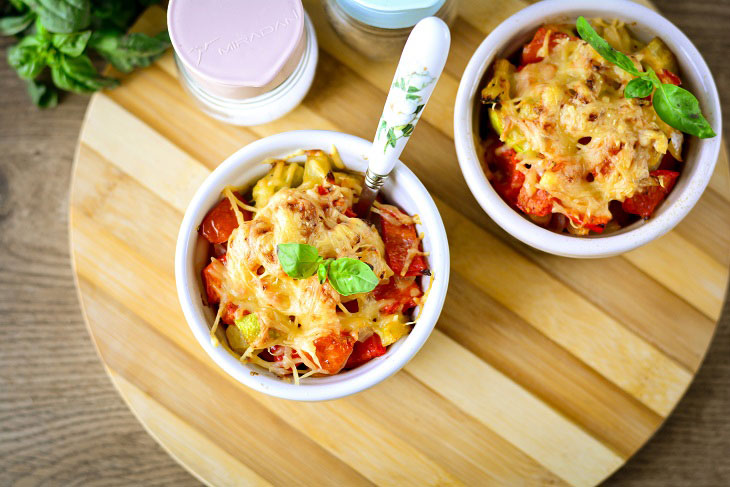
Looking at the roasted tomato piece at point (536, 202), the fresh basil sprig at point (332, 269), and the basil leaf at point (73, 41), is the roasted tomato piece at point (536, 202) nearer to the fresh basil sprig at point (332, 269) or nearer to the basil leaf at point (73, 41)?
the fresh basil sprig at point (332, 269)

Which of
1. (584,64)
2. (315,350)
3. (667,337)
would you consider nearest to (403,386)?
(315,350)

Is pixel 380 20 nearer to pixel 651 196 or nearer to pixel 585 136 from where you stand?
pixel 585 136

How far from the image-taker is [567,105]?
5.48 ft

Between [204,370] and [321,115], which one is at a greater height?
A: [321,115]

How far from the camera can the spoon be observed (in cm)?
131

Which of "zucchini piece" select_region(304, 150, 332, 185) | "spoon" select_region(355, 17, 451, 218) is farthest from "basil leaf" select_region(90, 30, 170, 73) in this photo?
"spoon" select_region(355, 17, 451, 218)

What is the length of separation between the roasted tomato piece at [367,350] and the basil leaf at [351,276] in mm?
253

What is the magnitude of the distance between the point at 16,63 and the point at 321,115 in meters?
0.98

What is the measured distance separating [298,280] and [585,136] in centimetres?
83

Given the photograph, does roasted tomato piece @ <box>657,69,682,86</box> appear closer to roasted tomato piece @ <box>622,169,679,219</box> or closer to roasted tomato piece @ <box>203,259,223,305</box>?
roasted tomato piece @ <box>622,169,679,219</box>

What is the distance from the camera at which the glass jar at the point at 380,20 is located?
1771mm

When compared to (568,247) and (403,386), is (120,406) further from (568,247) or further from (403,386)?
(568,247)

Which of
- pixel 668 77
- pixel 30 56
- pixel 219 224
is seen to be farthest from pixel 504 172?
pixel 30 56

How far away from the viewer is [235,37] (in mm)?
1766
